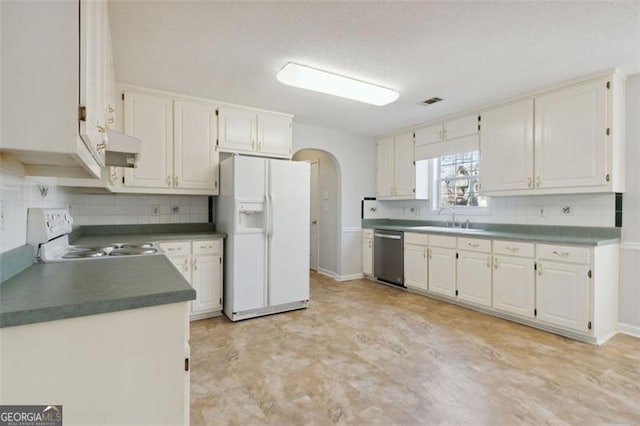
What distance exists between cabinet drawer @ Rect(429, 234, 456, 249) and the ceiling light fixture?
1786 mm

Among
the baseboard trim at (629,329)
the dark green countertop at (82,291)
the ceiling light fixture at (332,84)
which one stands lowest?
the baseboard trim at (629,329)

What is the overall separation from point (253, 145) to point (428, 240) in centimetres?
254

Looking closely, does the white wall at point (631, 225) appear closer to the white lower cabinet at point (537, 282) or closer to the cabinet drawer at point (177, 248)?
the white lower cabinet at point (537, 282)

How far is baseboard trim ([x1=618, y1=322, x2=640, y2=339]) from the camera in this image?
2.85 m

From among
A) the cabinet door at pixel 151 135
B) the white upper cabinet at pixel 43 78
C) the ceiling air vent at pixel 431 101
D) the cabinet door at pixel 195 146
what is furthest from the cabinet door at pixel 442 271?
the white upper cabinet at pixel 43 78

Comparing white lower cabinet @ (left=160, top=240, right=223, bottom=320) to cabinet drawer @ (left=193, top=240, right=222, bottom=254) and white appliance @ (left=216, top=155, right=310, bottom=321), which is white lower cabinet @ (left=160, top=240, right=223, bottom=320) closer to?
cabinet drawer @ (left=193, top=240, right=222, bottom=254)

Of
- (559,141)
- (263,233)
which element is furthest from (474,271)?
(263,233)

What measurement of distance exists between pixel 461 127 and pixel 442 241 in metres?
1.47

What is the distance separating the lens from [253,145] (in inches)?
150

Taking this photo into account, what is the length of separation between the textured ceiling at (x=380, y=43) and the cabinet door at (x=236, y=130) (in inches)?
12.2

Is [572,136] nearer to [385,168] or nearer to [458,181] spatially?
[458,181]

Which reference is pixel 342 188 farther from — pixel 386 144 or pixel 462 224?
pixel 462 224

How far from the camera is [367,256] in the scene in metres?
5.12

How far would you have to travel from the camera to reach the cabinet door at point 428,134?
14.1 ft
